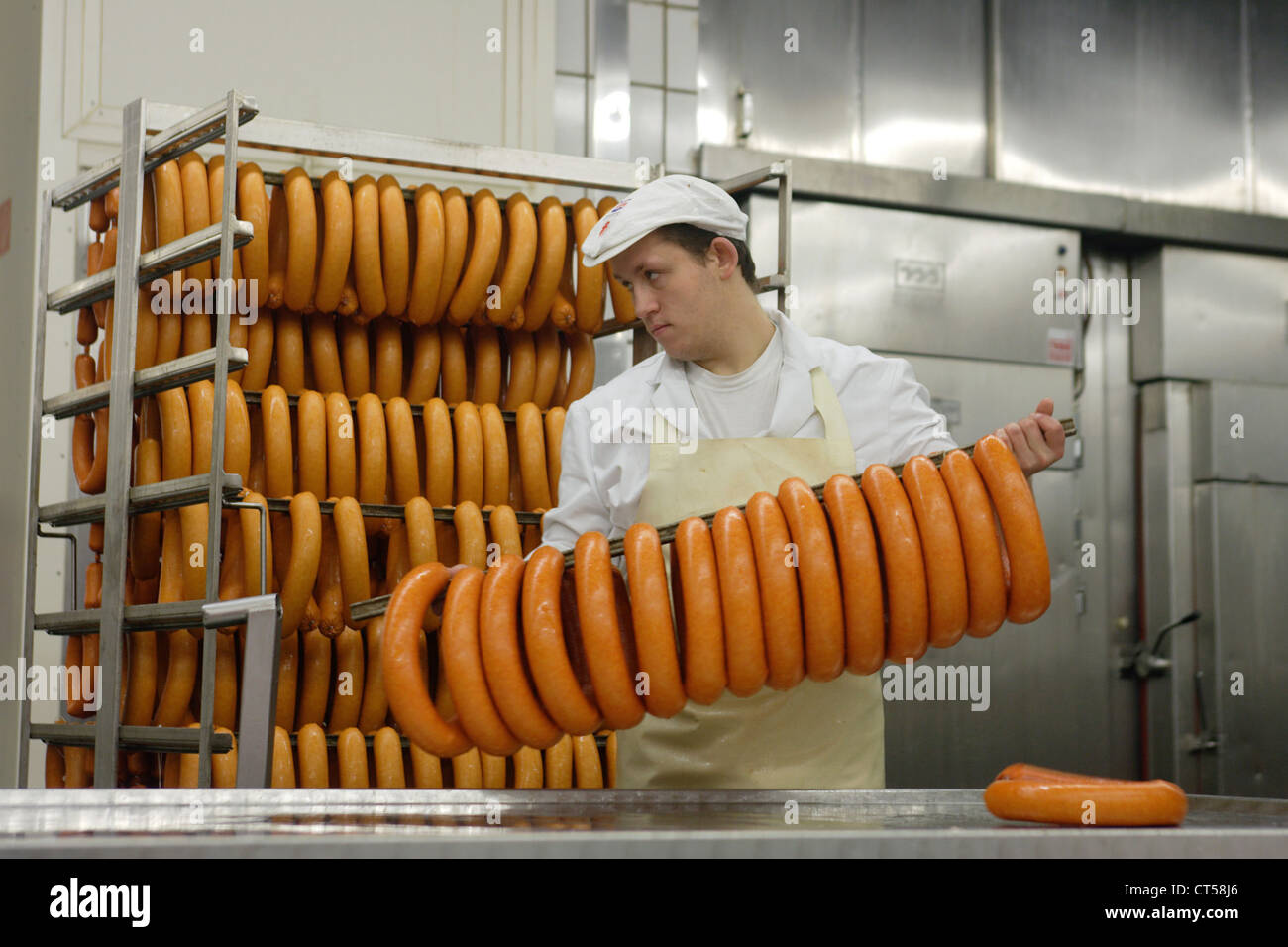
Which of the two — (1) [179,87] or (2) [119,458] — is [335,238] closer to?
(2) [119,458]

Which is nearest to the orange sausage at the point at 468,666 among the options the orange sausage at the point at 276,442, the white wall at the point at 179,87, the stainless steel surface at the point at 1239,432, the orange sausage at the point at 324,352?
the orange sausage at the point at 276,442

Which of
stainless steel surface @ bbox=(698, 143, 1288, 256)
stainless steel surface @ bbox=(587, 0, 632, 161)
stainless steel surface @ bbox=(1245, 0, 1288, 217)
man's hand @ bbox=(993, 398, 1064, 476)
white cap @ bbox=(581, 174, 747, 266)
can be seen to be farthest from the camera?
stainless steel surface @ bbox=(1245, 0, 1288, 217)

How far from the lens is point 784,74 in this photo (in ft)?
14.6

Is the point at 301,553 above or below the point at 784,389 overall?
below

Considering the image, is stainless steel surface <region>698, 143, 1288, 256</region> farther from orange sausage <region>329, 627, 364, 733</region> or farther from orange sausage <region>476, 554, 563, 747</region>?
orange sausage <region>476, 554, 563, 747</region>

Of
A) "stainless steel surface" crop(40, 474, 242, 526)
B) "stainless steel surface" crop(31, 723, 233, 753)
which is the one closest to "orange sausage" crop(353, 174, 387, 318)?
"stainless steel surface" crop(40, 474, 242, 526)

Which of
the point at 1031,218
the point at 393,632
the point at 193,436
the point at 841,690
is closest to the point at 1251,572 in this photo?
the point at 1031,218

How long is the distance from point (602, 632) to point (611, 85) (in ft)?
9.73

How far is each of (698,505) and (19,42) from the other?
2713 mm

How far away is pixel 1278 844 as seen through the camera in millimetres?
1098

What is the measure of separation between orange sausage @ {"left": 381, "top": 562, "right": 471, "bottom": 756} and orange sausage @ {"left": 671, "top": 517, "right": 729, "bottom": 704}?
30cm

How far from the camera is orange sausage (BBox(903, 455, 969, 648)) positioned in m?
1.69

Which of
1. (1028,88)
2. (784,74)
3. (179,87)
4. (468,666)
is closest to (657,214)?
(468,666)
